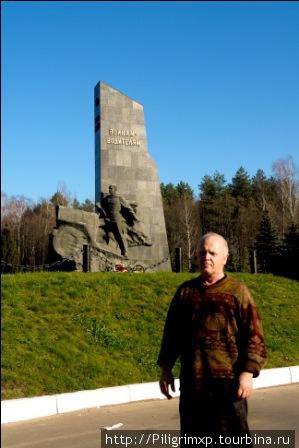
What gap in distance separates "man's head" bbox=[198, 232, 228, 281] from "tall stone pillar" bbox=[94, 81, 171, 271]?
15170mm

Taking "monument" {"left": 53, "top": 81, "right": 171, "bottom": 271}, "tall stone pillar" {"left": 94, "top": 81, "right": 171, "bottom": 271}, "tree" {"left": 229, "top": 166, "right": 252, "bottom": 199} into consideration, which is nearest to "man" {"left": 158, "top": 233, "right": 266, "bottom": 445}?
"monument" {"left": 53, "top": 81, "right": 171, "bottom": 271}

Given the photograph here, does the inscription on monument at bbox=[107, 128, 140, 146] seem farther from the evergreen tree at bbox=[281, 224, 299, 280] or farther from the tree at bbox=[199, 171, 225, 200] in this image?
the tree at bbox=[199, 171, 225, 200]

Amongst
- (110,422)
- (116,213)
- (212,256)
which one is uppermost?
(116,213)

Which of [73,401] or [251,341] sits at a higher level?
[251,341]

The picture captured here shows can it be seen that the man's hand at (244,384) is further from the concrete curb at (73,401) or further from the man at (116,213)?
the man at (116,213)

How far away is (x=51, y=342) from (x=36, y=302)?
177 cm

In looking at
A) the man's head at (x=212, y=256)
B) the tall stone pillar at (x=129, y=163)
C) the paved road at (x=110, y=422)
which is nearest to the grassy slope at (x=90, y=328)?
the paved road at (x=110, y=422)

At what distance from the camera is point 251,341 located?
3.06 metres

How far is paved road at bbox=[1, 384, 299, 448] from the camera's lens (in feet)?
17.6

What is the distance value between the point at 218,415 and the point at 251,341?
0.44 meters

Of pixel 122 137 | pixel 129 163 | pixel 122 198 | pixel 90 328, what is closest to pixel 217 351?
pixel 90 328

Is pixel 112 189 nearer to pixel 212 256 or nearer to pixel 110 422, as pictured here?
pixel 110 422

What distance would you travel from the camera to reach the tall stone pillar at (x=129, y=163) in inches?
743

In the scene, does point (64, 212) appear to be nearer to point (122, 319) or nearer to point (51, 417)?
point (122, 319)
